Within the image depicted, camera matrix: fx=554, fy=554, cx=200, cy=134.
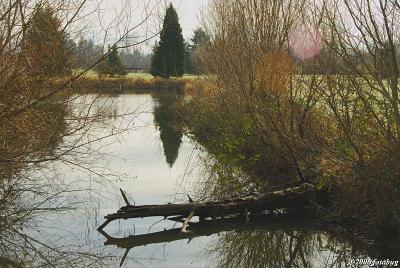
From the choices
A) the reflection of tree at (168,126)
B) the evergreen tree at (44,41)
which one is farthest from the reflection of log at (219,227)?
the reflection of tree at (168,126)

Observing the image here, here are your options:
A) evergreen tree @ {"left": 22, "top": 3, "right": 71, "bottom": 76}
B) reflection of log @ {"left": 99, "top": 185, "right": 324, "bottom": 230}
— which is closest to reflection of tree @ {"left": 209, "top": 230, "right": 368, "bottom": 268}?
reflection of log @ {"left": 99, "top": 185, "right": 324, "bottom": 230}

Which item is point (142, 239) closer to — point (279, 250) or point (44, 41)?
point (279, 250)

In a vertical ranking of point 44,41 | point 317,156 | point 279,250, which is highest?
point 44,41

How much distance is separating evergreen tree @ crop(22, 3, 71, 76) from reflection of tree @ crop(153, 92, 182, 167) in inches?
248

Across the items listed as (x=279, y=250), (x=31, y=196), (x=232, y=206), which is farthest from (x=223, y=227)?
(x=31, y=196)

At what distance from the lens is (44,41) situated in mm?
7449

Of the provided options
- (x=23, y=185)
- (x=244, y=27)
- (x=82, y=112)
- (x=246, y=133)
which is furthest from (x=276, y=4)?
(x=23, y=185)

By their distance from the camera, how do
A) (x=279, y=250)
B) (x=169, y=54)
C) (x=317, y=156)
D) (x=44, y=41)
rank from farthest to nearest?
(x=169, y=54) < (x=317, y=156) < (x=44, y=41) < (x=279, y=250)

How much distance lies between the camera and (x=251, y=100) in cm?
1102

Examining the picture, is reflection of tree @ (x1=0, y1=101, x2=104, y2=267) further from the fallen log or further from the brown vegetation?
the brown vegetation

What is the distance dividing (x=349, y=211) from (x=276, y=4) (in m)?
5.89

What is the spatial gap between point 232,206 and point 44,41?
3.47 m

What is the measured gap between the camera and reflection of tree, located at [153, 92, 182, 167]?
630 inches

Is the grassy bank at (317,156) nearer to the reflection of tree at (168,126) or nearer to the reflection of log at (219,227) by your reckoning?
the reflection of log at (219,227)
